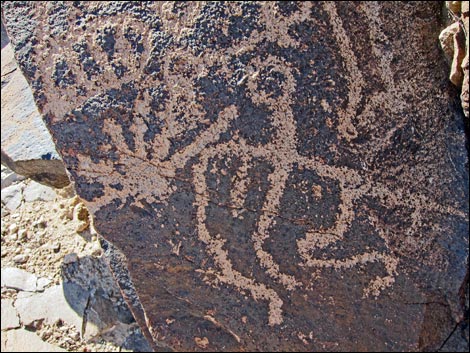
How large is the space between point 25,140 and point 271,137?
1.91 ft

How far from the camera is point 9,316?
1.44 metres

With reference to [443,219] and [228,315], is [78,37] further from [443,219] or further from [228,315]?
[443,219]

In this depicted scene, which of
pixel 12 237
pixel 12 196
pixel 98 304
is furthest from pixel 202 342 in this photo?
pixel 12 196

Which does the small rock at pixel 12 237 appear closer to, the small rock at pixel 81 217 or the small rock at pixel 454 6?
the small rock at pixel 81 217

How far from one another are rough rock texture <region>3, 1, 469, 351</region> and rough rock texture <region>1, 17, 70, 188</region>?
0.94 ft

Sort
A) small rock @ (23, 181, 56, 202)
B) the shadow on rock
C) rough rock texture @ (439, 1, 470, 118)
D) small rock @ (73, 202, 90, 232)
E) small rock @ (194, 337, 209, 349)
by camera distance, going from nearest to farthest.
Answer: rough rock texture @ (439, 1, 470, 118) < small rock @ (194, 337, 209, 349) < the shadow on rock < small rock @ (73, 202, 90, 232) < small rock @ (23, 181, 56, 202)

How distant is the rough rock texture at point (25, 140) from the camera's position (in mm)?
1215

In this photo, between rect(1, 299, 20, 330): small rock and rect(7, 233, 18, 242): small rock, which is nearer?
rect(1, 299, 20, 330): small rock

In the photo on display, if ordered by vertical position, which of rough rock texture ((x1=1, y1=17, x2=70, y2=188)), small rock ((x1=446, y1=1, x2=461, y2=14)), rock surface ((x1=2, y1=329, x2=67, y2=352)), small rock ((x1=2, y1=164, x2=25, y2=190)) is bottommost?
rock surface ((x1=2, y1=329, x2=67, y2=352))

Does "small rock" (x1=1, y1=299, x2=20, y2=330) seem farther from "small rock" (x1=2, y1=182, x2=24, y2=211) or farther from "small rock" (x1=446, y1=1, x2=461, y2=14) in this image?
"small rock" (x1=446, y1=1, x2=461, y2=14)

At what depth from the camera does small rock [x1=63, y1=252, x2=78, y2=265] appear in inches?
57.9

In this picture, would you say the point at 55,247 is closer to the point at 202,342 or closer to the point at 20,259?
the point at 20,259

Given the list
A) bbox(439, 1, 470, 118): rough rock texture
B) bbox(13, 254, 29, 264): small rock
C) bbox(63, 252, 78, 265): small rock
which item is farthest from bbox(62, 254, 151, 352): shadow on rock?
bbox(439, 1, 470, 118): rough rock texture

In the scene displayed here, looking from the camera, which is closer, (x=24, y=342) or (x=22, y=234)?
(x=24, y=342)
